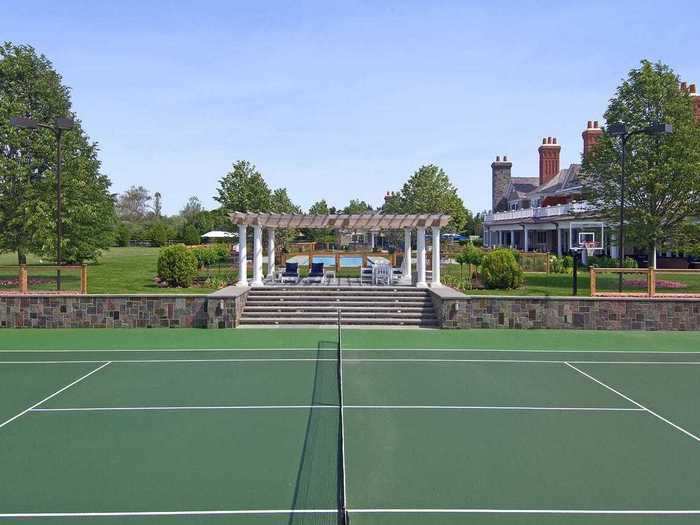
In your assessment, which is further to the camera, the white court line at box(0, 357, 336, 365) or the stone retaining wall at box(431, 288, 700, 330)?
the stone retaining wall at box(431, 288, 700, 330)

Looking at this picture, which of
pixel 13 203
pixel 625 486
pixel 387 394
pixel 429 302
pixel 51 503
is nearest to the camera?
pixel 51 503

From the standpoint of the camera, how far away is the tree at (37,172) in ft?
83.7

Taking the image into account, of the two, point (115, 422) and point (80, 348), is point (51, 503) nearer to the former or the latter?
point (115, 422)

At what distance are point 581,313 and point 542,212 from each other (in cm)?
3010

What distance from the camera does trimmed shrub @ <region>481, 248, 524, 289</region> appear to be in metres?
24.8

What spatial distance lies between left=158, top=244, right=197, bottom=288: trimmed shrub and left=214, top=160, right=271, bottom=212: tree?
15501mm

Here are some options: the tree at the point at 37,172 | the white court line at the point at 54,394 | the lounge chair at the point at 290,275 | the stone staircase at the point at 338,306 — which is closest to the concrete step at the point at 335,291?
the stone staircase at the point at 338,306

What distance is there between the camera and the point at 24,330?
18938 millimetres

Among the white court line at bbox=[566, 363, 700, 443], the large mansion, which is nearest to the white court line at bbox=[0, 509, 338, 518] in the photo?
the white court line at bbox=[566, 363, 700, 443]

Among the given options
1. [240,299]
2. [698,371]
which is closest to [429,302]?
[240,299]

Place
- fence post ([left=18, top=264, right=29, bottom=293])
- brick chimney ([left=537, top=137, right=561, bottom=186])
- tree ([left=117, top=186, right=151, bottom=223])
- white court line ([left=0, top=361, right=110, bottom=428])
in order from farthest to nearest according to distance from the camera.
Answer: tree ([left=117, top=186, right=151, bottom=223])
brick chimney ([left=537, top=137, right=561, bottom=186])
fence post ([left=18, top=264, right=29, bottom=293])
white court line ([left=0, top=361, right=110, bottom=428])

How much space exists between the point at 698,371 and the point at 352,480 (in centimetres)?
914

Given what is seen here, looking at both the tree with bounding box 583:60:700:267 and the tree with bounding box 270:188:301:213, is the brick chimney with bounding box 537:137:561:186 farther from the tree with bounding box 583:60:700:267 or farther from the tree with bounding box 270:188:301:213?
the tree with bounding box 583:60:700:267

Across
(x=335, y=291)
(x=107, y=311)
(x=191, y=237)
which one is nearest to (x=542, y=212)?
(x=335, y=291)
